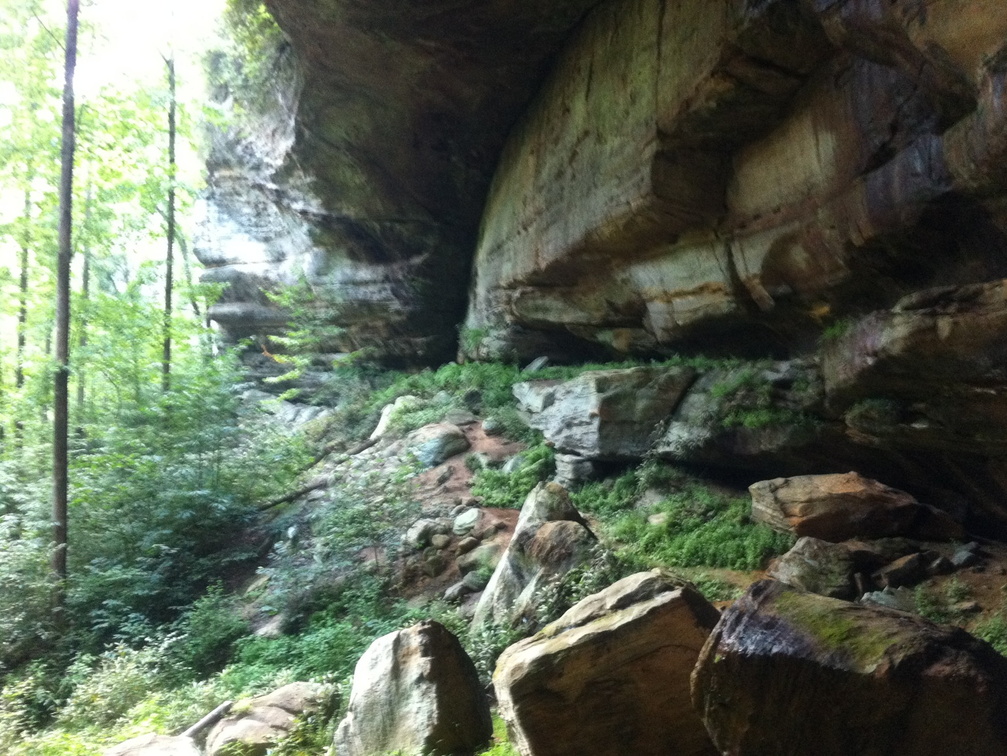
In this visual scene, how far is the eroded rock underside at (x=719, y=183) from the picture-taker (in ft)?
17.9

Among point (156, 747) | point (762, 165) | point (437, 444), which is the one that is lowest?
point (156, 747)

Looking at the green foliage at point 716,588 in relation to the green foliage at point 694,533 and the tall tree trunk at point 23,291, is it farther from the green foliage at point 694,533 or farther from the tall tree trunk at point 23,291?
the tall tree trunk at point 23,291

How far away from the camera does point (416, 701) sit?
474cm

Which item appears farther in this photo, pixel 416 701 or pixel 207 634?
pixel 207 634

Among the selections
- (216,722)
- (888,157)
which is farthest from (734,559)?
(216,722)

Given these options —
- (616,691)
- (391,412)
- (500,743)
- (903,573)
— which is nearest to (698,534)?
(903,573)

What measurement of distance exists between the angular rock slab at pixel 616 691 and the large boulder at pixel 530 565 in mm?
2329

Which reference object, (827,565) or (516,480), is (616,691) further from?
(516,480)

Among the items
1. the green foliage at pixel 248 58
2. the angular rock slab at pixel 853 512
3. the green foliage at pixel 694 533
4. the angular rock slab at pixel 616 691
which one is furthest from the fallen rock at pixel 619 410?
the green foliage at pixel 248 58

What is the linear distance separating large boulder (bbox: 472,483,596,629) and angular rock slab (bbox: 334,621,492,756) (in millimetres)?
1326

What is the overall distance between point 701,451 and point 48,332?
15962 millimetres

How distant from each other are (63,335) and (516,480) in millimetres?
7866

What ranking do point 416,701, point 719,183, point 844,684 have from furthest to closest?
point 719,183, point 416,701, point 844,684

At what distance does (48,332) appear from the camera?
1533 cm
